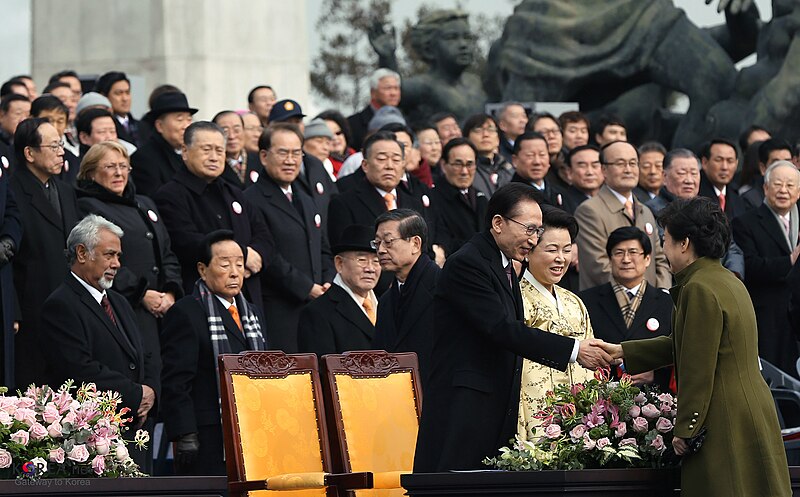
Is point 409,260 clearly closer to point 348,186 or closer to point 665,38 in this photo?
point 348,186

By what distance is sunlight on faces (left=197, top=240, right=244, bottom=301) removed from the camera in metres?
9.70

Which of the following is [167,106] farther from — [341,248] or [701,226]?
[701,226]

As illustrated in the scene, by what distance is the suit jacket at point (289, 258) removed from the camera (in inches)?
433

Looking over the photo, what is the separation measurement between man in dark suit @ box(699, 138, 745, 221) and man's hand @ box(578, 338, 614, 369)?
6262mm

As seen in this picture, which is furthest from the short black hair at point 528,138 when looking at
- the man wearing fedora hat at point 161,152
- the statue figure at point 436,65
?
the statue figure at point 436,65

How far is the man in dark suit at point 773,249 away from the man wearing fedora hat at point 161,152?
12.9 ft

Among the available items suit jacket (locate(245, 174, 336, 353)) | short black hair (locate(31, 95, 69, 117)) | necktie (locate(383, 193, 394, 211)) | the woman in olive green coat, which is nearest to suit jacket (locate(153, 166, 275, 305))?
suit jacket (locate(245, 174, 336, 353))

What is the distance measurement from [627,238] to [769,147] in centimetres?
340

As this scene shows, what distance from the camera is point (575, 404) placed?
6758 millimetres

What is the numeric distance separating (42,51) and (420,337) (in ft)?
30.8

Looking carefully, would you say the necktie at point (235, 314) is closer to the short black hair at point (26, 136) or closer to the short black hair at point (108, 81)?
the short black hair at point (26, 136)

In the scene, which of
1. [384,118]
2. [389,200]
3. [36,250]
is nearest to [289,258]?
[389,200]

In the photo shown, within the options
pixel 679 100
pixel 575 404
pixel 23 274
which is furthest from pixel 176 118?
pixel 679 100

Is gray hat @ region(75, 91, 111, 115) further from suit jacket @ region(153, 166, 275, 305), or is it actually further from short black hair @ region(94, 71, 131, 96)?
suit jacket @ region(153, 166, 275, 305)
